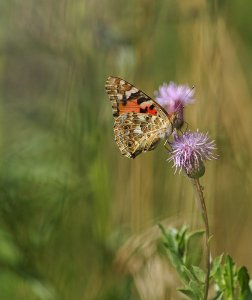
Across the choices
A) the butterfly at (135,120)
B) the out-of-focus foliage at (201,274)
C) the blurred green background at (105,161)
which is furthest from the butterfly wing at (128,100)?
the blurred green background at (105,161)

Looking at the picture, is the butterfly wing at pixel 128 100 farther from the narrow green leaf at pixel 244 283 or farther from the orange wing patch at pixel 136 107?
the narrow green leaf at pixel 244 283

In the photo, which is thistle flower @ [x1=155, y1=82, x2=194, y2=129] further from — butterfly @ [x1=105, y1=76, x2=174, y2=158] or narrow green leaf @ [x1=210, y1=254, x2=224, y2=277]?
narrow green leaf @ [x1=210, y1=254, x2=224, y2=277]

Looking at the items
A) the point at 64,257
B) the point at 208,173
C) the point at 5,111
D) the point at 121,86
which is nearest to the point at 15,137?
the point at 5,111

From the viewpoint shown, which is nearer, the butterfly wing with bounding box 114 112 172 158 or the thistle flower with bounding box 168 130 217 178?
the thistle flower with bounding box 168 130 217 178

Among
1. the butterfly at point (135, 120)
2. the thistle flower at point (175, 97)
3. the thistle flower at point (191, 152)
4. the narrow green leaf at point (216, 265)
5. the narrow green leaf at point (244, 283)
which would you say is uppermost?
the thistle flower at point (175, 97)

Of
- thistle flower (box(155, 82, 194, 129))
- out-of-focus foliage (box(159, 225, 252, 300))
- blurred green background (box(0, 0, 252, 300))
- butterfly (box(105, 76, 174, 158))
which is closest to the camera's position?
out-of-focus foliage (box(159, 225, 252, 300))

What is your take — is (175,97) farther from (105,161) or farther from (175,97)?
(105,161)

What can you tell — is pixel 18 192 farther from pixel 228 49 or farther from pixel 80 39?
pixel 228 49

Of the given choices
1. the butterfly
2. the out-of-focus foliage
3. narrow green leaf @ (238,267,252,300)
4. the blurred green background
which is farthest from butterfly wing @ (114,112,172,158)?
the blurred green background
